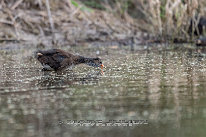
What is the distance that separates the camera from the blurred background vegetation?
52.0ft

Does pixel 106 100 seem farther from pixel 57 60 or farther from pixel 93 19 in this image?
pixel 93 19

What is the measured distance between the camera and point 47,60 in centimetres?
940

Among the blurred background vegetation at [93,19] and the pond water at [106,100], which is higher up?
the blurred background vegetation at [93,19]

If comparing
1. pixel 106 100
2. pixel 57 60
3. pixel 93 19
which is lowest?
pixel 106 100

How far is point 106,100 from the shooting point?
20.4 feet

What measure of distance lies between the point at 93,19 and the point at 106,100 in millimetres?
12030

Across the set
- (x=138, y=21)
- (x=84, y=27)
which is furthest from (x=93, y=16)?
(x=138, y=21)

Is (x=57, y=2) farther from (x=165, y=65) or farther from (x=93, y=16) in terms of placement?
(x=165, y=65)

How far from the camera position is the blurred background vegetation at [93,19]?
1584 cm

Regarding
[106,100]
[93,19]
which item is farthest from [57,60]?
[93,19]

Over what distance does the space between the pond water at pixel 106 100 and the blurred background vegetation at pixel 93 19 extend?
19.9ft

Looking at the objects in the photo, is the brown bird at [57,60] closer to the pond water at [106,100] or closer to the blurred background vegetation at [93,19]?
the pond water at [106,100]

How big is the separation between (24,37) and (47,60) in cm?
690

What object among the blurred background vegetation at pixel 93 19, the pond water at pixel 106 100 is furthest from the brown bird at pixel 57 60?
the blurred background vegetation at pixel 93 19
